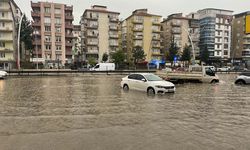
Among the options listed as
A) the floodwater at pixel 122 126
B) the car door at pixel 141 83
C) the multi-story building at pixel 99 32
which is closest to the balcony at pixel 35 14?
the multi-story building at pixel 99 32

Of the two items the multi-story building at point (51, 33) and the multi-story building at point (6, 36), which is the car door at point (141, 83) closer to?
the multi-story building at point (51, 33)

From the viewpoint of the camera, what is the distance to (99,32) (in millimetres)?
88875

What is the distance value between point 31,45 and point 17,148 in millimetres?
76453

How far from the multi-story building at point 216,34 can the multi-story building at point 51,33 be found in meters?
52.1

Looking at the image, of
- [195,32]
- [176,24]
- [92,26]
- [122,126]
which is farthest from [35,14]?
[122,126]

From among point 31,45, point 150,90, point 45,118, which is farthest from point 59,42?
point 45,118

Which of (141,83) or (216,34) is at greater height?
(216,34)

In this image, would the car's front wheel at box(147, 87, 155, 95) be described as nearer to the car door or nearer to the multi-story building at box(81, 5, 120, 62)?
the car door

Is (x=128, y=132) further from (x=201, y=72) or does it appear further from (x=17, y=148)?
(x=201, y=72)

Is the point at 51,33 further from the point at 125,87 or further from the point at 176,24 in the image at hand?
the point at 125,87

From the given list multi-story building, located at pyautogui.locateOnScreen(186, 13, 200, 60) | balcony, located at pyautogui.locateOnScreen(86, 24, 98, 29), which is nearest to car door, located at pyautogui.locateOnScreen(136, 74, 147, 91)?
balcony, located at pyautogui.locateOnScreen(86, 24, 98, 29)

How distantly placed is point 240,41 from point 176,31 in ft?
92.5

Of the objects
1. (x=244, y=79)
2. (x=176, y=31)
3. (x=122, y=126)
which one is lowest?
(x=122, y=126)

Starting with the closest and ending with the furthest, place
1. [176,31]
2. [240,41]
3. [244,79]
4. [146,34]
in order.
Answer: [244,79] < [146,34] < [176,31] < [240,41]
